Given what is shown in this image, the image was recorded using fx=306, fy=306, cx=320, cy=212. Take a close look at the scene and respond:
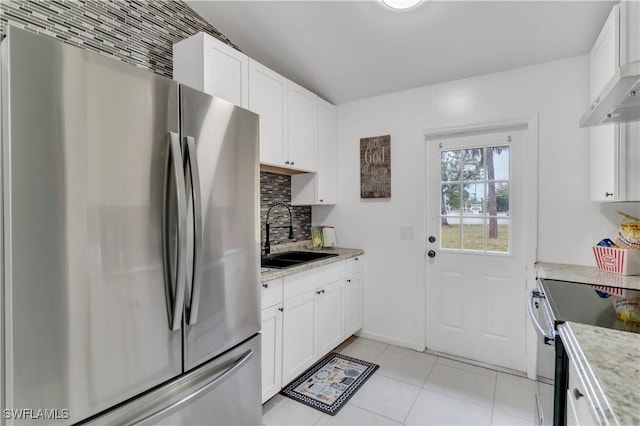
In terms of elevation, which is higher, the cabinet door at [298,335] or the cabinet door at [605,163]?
the cabinet door at [605,163]

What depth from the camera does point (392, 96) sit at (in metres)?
2.98

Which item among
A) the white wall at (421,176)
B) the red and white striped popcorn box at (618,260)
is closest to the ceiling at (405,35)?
the white wall at (421,176)

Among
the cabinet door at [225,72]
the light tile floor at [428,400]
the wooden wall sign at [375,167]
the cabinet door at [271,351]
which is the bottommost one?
the light tile floor at [428,400]

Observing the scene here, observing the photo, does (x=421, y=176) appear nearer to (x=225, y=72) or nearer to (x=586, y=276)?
(x=586, y=276)

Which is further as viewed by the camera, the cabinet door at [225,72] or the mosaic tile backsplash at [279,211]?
the mosaic tile backsplash at [279,211]

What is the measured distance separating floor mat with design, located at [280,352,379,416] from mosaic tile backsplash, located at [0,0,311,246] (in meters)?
2.43

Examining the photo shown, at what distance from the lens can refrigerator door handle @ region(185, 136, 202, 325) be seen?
1.22 m

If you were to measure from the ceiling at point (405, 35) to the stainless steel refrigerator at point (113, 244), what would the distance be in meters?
1.28

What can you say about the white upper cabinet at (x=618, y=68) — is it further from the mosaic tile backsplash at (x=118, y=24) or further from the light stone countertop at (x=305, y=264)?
the mosaic tile backsplash at (x=118, y=24)

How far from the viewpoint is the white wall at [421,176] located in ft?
7.36

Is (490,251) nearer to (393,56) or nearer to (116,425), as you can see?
(393,56)

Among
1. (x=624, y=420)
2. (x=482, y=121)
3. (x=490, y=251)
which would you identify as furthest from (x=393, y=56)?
(x=624, y=420)

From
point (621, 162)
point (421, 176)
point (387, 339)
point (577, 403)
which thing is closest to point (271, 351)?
point (387, 339)

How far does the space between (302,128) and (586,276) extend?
2300mm
